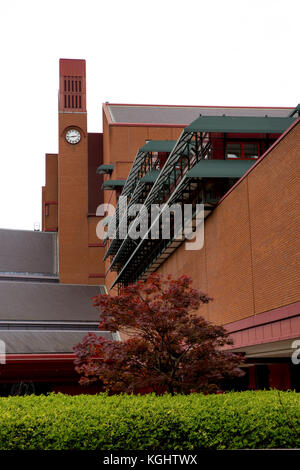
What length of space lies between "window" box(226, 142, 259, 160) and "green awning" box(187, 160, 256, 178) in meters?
1.48

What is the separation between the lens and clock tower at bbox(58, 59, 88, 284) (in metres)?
67.2

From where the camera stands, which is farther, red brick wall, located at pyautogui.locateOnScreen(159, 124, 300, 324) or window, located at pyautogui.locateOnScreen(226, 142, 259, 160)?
window, located at pyautogui.locateOnScreen(226, 142, 259, 160)

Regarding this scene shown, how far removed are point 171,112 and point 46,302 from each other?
21332 millimetres

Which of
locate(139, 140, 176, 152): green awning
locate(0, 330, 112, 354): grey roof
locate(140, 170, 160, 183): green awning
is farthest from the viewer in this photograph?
locate(0, 330, 112, 354): grey roof

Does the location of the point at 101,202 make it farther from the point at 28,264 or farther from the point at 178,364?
the point at 178,364

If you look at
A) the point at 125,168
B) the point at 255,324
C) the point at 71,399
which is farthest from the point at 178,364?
the point at 125,168

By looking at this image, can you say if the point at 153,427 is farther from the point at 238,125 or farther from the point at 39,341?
the point at 39,341

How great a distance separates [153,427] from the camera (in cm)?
1038

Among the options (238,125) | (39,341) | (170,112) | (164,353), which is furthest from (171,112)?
(164,353)

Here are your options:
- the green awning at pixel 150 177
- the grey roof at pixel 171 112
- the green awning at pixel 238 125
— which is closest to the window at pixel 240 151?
the green awning at pixel 238 125

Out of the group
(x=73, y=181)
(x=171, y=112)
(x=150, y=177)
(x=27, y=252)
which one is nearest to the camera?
(x=150, y=177)

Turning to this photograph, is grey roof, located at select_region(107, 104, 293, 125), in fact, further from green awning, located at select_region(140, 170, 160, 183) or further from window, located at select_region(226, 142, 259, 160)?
window, located at select_region(226, 142, 259, 160)

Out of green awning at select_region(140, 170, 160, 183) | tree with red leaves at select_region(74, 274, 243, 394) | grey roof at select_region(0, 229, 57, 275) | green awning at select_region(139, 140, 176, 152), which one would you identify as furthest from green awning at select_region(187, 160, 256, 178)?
grey roof at select_region(0, 229, 57, 275)

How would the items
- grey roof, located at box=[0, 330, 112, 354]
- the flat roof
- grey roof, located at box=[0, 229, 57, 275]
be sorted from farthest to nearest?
grey roof, located at box=[0, 229, 57, 275] < the flat roof < grey roof, located at box=[0, 330, 112, 354]
